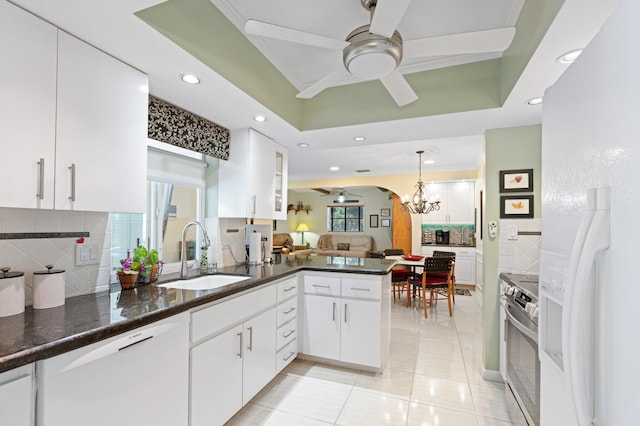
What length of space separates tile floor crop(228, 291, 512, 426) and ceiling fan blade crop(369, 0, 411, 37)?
7.78ft

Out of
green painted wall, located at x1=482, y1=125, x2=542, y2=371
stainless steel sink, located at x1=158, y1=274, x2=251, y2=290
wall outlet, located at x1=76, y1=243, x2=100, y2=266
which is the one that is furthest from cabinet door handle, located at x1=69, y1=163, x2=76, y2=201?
green painted wall, located at x1=482, y1=125, x2=542, y2=371

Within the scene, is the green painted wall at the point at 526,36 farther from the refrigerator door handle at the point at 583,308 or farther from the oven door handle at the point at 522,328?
the oven door handle at the point at 522,328

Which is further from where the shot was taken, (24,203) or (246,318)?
(246,318)

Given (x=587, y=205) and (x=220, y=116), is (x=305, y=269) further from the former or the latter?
(x=587, y=205)

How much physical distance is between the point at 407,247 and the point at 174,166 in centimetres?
642

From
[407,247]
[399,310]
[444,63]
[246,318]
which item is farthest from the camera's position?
[407,247]

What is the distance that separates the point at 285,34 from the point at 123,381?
5.64 ft

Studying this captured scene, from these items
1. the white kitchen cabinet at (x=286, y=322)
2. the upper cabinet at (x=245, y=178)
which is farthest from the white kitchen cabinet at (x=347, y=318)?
the upper cabinet at (x=245, y=178)

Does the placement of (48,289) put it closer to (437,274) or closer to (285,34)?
(285,34)

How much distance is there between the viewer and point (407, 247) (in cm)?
779

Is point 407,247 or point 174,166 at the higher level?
point 174,166

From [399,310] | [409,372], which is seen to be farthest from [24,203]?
[399,310]

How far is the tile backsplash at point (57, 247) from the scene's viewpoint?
4.76 ft

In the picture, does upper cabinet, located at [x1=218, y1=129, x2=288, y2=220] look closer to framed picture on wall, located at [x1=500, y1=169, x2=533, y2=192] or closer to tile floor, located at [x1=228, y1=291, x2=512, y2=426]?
tile floor, located at [x1=228, y1=291, x2=512, y2=426]
